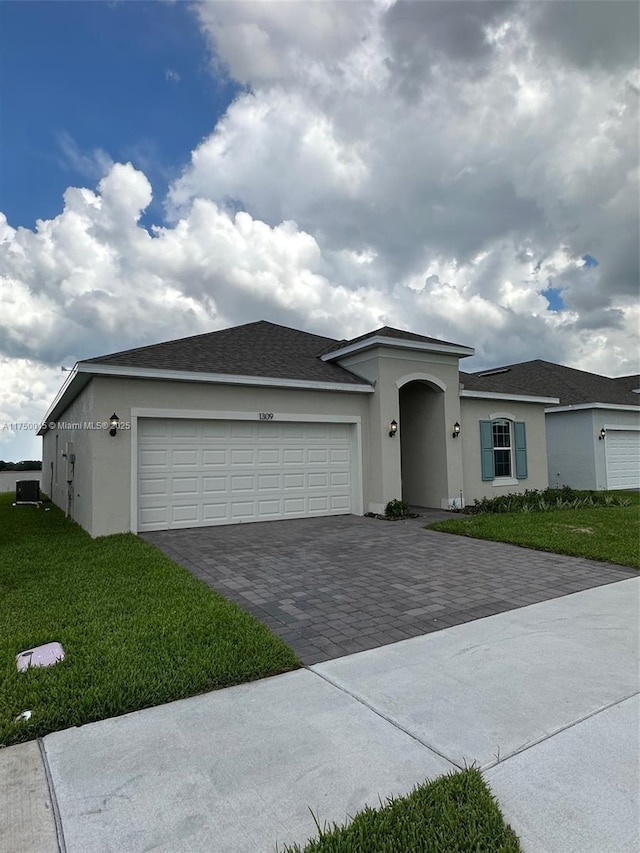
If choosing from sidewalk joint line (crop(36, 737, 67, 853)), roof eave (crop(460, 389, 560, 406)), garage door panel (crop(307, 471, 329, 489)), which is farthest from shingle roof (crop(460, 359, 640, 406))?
sidewalk joint line (crop(36, 737, 67, 853))

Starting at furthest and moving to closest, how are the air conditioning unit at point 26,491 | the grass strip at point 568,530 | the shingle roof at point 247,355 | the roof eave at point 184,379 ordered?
the air conditioning unit at point 26,491
the shingle roof at point 247,355
the roof eave at point 184,379
the grass strip at point 568,530

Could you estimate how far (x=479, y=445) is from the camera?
13.8 metres

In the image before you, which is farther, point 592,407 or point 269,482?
point 592,407

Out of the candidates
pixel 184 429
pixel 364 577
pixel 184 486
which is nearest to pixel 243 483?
pixel 184 486

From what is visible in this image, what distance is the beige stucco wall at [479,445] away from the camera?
44.5ft

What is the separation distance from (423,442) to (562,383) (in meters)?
9.34

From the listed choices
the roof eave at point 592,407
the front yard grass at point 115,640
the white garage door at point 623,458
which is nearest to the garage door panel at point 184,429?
the front yard grass at point 115,640

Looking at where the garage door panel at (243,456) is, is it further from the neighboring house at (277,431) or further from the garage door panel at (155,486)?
the garage door panel at (155,486)

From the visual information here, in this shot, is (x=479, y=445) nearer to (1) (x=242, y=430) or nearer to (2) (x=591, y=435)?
(2) (x=591, y=435)

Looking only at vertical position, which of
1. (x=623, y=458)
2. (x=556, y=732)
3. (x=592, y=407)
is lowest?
(x=556, y=732)

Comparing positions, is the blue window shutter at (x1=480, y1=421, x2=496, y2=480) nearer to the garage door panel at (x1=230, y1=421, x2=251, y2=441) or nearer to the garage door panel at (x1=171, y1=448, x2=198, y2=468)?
the garage door panel at (x1=230, y1=421, x2=251, y2=441)

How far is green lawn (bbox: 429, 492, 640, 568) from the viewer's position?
7.64m

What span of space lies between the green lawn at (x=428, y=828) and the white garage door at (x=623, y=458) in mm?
18287

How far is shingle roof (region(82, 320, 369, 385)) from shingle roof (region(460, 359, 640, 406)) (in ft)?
16.2
